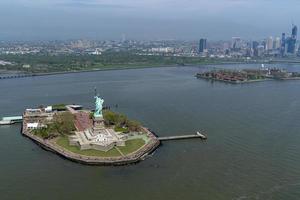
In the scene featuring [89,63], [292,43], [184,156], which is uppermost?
[292,43]

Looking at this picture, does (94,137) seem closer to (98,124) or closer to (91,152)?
(98,124)

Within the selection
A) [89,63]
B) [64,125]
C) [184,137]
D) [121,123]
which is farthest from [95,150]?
[89,63]

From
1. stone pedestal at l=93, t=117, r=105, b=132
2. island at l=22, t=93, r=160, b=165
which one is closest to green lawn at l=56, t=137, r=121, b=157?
island at l=22, t=93, r=160, b=165

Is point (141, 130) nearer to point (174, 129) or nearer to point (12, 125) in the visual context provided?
point (174, 129)

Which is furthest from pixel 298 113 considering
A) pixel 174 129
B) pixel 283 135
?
pixel 174 129

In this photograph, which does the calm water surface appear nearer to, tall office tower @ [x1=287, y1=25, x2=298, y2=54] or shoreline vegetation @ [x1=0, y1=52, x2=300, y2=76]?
shoreline vegetation @ [x1=0, y1=52, x2=300, y2=76]

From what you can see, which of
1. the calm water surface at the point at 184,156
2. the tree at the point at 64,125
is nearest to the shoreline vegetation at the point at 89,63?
the calm water surface at the point at 184,156

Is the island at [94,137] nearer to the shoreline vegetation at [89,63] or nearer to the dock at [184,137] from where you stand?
the dock at [184,137]
